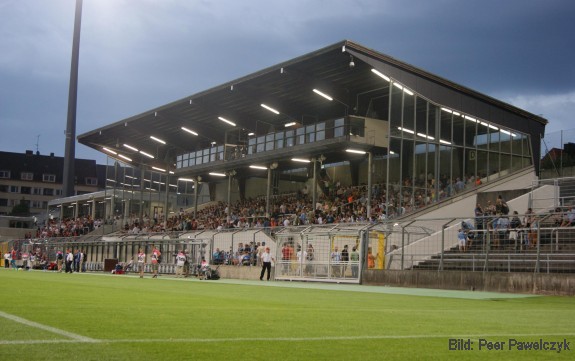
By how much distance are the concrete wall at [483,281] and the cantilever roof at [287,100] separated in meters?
16.4

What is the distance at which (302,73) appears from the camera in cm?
4331

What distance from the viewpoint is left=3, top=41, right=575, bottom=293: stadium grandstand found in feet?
80.7

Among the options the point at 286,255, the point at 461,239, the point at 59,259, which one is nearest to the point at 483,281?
the point at 461,239

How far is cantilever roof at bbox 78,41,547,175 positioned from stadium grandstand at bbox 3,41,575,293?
12cm

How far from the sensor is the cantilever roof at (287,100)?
133ft

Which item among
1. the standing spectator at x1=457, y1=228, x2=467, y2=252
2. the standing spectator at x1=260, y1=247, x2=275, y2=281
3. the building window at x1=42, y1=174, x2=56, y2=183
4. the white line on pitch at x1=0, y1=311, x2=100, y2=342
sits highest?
the building window at x1=42, y1=174, x2=56, y2=183

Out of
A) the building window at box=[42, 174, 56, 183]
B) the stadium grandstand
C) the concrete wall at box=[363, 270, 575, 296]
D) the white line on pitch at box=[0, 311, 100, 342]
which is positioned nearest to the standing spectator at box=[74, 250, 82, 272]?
the stadium grandstand

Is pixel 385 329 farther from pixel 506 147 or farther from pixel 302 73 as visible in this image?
pixel 506 147

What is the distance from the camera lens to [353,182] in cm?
5012

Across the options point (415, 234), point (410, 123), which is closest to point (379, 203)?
point (410, 123)

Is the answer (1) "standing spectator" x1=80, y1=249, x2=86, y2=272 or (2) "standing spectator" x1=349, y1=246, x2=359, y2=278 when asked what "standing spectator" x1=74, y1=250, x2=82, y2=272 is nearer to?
(1) "standing spectator" x1=80, y1=249, x2=86, y2=272

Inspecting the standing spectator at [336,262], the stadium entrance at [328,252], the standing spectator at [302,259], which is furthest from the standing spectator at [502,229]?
the standing spectator at [302,259]

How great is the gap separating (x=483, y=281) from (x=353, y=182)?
28.3 metres

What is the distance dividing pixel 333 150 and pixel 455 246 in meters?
21.4
